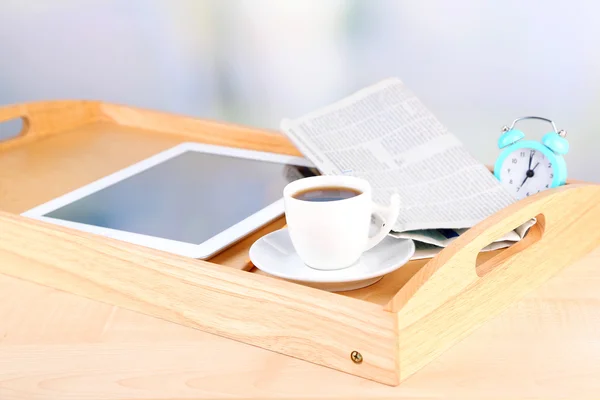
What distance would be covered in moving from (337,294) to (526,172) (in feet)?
1.31

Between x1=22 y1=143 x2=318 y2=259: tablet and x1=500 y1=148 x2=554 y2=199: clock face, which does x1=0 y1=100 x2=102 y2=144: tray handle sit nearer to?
x1=22 y1=143 x2=318 y2=259: tablet

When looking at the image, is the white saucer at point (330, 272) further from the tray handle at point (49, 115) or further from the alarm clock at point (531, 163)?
the tray handle at point (49, 115)

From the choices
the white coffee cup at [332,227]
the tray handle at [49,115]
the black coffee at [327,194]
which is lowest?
the white coffee cup at [332,227]

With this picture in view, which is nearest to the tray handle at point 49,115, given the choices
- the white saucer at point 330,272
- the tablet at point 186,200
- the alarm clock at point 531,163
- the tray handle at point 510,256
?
the tablet at point 186,200

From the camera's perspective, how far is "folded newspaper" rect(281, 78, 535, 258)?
0.96 m

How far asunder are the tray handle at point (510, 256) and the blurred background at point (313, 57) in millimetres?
1034

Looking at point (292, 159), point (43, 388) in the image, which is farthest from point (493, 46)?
point (43, 388)

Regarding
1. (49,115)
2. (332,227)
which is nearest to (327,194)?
(332,227)

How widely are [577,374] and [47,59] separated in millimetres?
1693

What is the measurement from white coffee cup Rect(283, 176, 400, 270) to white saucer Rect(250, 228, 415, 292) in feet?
0.05

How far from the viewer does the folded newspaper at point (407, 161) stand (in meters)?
0.96

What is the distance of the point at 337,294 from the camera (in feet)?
2.47

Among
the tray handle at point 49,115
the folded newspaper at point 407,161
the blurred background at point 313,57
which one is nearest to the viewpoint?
the folded newspaper at point 407,161

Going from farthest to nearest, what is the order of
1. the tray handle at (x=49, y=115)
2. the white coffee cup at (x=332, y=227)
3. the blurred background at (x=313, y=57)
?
the blurred background at (x=313, y=57) < the tray handle at (x=49, y=115) < the white coffee cup at (x=332, y=227)
